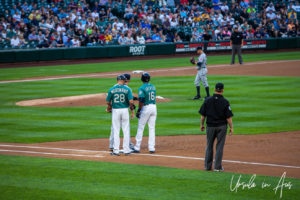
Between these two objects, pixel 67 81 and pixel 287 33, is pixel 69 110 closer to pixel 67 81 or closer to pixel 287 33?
pixel 67 81

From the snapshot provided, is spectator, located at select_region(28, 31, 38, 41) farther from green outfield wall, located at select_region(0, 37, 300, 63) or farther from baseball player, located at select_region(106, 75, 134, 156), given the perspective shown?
baseball player, located at select_region(106, 75, 134, 156)

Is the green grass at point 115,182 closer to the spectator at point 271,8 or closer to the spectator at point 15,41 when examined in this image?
the spectator at point 15,41

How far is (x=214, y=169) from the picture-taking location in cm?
980

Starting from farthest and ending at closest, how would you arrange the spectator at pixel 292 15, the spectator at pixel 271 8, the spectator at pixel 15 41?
1. the spectator at pixel 292 15
2. the spectator at pixel 271 8
3. the spectator at pixel 15 41

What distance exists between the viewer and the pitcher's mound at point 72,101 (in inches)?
765

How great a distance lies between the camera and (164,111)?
17578mm

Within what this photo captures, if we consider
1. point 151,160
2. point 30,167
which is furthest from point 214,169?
point 30,167

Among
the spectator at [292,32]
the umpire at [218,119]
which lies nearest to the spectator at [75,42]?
the spectator at [292,32]

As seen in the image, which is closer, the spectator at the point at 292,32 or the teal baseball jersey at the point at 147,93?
the teal baseball jersey at the point at 147,93

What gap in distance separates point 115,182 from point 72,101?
11409 millimetres

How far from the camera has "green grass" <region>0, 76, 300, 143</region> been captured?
14430 mm

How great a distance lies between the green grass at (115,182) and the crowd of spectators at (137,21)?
25.1 metres

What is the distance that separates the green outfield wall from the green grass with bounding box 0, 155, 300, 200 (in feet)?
82.0

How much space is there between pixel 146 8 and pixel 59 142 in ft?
99.9
